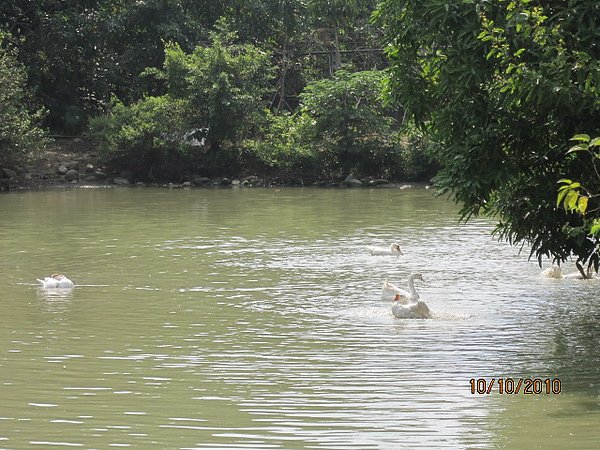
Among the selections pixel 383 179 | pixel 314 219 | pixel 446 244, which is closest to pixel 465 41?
pixel 446 244

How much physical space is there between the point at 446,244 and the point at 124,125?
19438mm

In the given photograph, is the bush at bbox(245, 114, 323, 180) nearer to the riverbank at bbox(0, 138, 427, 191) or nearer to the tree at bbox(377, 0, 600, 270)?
the riverbank at bbox(0, 138, 427, 191)

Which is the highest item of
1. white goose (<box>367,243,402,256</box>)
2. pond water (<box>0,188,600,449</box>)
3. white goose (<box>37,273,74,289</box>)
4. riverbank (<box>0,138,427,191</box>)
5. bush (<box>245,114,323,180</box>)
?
bush (<box>245,114,323,180</box>)

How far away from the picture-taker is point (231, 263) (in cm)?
1855

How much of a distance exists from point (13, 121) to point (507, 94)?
1021 inches

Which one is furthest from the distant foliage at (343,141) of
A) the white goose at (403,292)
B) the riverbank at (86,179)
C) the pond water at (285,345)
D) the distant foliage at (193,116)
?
the white goose at (403,292)

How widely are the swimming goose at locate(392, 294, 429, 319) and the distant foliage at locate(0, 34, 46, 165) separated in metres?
23.2

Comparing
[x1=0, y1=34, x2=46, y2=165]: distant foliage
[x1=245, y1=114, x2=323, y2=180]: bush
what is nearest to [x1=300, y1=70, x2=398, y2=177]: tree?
[x1=245, y1=114, x2=323, y2=180]: bush

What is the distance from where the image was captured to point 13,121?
113ft

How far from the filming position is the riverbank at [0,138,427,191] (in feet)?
122

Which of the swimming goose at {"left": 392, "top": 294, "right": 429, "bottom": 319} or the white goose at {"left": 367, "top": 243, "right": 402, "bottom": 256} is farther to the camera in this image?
the white goose at {"left": 367, "top": 243, "right": 402, "bottom": 256}

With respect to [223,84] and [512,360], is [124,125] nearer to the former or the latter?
[223,84]
